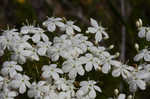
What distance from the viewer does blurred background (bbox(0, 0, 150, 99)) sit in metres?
5.10

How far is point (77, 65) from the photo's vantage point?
3518 millimetres

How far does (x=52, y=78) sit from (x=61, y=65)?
220 millimetres

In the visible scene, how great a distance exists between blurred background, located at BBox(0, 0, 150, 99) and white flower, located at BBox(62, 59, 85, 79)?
134cm

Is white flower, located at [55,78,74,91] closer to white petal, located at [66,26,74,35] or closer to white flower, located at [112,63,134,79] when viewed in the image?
white flower, located at [112,63,134,79]

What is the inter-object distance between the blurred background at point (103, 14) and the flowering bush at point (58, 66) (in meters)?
1.14

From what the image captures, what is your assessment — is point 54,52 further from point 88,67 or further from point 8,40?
point 8,40

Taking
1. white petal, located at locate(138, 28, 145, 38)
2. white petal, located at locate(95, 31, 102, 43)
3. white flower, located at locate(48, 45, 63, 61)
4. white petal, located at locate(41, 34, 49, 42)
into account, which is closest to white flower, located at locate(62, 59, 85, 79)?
white flower, located at locate(48, 45, 63, 61)

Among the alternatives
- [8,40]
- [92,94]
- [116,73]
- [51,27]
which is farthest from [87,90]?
[8,40]

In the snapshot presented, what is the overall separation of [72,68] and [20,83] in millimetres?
511

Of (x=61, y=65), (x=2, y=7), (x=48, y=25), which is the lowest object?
(x=61, y=65)

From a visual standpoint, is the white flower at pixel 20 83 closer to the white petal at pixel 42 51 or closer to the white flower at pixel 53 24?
the white petal at pixel 42 51

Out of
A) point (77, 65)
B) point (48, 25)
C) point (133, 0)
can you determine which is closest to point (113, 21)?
point (133, 0)

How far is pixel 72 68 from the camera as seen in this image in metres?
3.48

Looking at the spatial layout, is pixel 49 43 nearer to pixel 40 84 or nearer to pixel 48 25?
pixel 48 25
